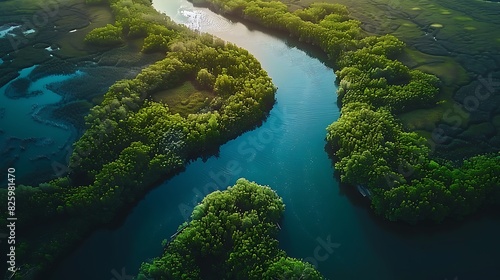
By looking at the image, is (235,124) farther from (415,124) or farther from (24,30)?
(24,30)

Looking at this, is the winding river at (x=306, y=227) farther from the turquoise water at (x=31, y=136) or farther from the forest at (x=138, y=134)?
the turquoise water at (x=31, y=136)

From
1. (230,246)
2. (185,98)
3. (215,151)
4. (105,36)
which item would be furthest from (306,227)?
(105,36)

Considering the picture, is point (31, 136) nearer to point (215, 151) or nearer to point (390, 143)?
point (215, 151)

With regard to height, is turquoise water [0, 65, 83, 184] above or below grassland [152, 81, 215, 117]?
below

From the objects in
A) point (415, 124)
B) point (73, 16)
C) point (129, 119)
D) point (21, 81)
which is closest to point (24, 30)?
point (73, 16)

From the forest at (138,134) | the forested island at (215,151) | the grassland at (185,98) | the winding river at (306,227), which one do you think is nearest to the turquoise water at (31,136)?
the forest at (138,134)

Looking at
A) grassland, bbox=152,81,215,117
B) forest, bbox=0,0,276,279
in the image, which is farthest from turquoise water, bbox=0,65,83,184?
grassland, bbox=152,81,215,117

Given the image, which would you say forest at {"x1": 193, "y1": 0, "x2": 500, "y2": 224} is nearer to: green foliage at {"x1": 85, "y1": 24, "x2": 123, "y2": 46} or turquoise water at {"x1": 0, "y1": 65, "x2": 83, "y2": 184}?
green foliage at {"x1": 85, "y1": 24, "x2": 123, "y2": 46}
